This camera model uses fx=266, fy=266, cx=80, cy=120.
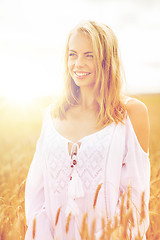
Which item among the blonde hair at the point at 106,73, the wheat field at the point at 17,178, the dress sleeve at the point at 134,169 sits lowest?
the wheat field at the point at 17,178

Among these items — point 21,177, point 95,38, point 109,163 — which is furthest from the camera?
point 21,177

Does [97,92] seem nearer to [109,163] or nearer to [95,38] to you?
[95,38]

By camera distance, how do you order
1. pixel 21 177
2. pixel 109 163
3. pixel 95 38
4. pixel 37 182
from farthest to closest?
pixel 21 177 < pixel 37 182 < pixel 95 38 < pixel 109 163

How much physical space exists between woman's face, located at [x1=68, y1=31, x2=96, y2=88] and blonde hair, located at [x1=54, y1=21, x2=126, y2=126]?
0.03 metres

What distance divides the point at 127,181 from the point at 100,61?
794mm

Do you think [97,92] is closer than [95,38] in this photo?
No

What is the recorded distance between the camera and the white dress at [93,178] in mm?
1614

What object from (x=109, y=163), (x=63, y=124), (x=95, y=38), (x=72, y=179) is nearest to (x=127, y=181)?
(x=109, y=163)

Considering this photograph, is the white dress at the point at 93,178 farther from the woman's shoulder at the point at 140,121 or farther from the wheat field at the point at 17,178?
the wheat field at the point at 17,178

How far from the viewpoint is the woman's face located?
1.77 metres

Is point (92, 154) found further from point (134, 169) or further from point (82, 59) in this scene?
point (82, 59)

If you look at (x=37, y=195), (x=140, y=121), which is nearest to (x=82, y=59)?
(x=140, y=121)

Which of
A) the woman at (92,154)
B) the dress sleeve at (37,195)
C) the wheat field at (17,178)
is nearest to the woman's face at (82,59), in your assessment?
the woman at (92,154)

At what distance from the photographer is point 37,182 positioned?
1.86m
